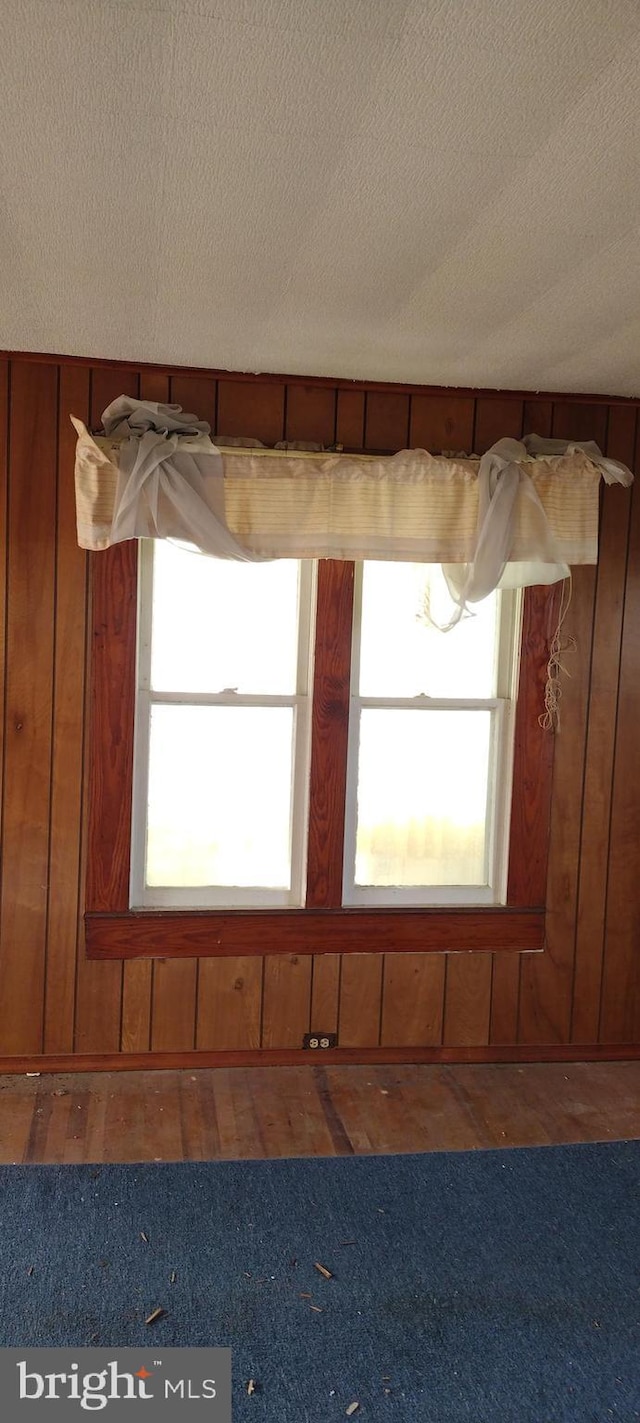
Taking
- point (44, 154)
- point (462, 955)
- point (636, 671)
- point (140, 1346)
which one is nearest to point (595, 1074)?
point (462, 955)

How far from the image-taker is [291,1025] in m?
3.99

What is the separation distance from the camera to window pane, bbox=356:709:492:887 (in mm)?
4039

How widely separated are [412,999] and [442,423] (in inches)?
85.8

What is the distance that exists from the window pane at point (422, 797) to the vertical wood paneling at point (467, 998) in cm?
31

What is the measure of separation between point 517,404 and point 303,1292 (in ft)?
9.92

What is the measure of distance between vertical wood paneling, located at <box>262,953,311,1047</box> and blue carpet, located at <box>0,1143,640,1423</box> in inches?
28.3

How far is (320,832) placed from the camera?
13.0 feet

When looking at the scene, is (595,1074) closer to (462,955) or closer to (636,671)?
(462,955)

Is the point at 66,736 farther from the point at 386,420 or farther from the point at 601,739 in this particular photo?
the point at 601,739

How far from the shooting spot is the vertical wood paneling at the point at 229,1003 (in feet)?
12.8

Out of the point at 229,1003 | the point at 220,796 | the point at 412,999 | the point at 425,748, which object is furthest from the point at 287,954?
the point at 425,748

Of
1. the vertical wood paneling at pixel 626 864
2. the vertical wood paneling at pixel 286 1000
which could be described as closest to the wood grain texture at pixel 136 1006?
the vertical wood paneling at pixel 286 1000

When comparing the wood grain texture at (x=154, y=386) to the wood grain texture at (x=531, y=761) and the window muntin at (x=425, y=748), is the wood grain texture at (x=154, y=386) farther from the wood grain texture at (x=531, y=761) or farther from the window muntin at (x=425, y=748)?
the wood grain texture at (x=531, y=761)

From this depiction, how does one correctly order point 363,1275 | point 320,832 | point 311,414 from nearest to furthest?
1. point 363,1275
2. point 311,414
3. point 320,832
